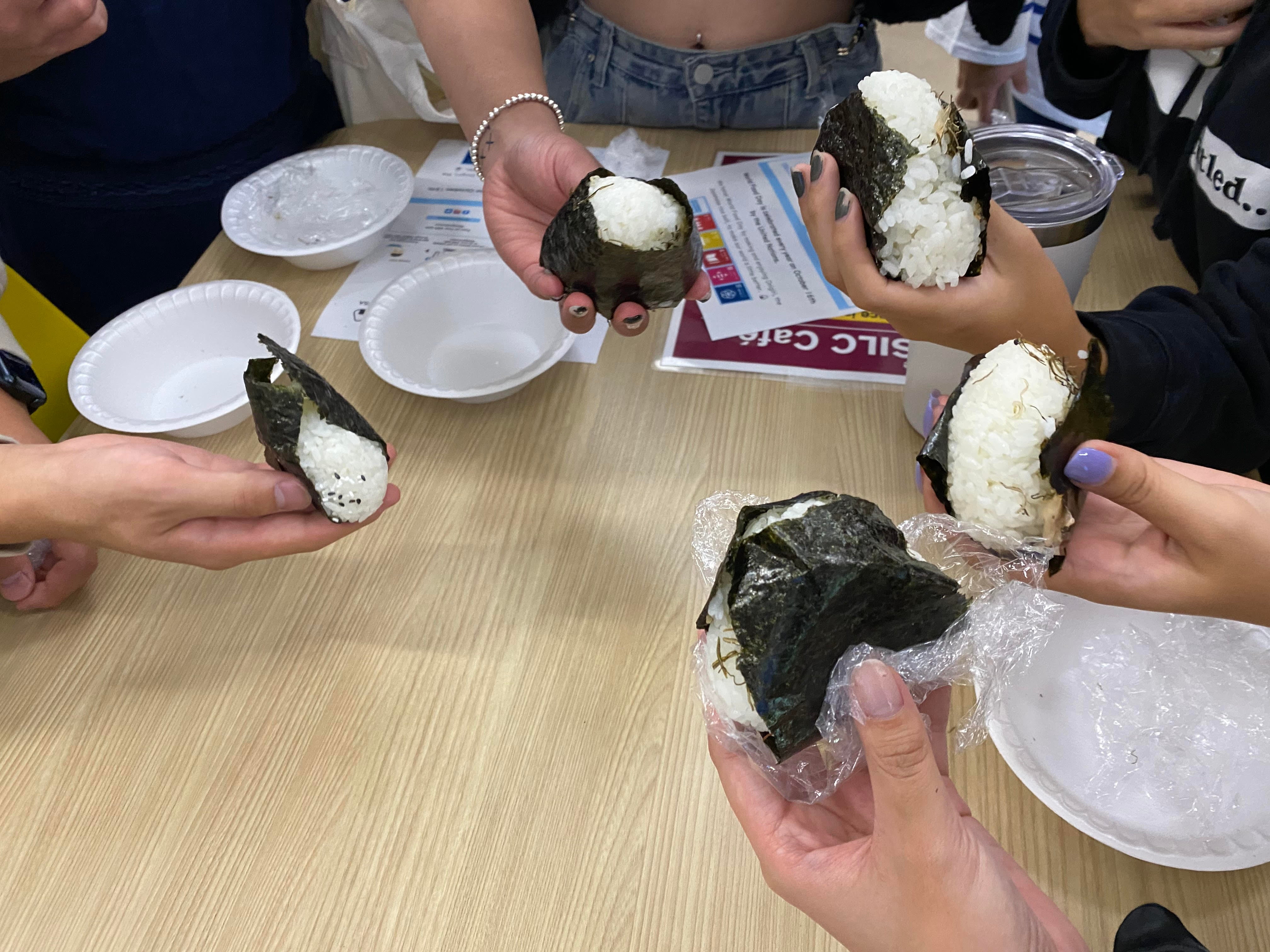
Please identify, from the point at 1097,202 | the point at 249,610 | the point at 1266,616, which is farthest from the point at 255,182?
the point at 1266,616

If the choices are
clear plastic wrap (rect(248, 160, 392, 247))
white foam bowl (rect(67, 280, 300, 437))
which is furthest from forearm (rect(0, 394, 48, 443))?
clear plastic wrap (rect(248, 160, 392, 247))

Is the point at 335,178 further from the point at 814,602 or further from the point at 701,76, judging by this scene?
the point at 814,602

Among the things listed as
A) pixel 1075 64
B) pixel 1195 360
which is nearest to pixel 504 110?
pixel 1075 64

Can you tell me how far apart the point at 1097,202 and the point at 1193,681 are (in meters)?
0.53

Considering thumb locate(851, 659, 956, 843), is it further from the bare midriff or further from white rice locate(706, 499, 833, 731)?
the bare midriff

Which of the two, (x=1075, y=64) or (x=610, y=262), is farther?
(x=1075, y=64)

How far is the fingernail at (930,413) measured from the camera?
0.97 m

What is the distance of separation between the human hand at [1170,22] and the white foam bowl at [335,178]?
1156mm

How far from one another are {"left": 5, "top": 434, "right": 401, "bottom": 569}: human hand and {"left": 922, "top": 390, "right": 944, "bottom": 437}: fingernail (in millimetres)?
715

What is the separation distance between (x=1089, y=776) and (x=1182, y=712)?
125 mm

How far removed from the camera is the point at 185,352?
127cm

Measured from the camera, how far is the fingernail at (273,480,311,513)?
2.69ft

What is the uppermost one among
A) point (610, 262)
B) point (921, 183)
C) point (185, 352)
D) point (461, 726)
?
point (921, 183)

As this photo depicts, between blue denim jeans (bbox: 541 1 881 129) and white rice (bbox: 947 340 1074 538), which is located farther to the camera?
blue denim jeans (bbox: 541 1 881 129)
